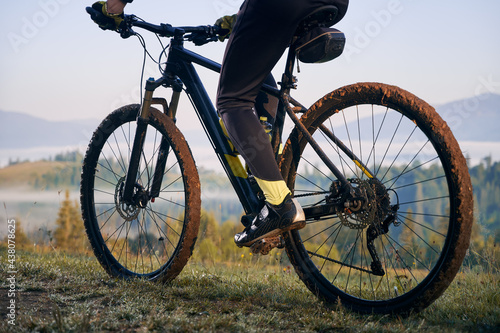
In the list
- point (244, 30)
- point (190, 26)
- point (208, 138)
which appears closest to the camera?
point (244, 30)

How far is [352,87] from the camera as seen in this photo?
2756mm

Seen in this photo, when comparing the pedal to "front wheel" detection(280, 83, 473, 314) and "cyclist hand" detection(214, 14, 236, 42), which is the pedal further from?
"cyclist hand" detection(214, 14, 236, 42)

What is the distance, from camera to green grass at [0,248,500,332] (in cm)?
239

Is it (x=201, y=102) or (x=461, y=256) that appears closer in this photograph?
(x=461, y=256)

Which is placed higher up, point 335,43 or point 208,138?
point 335,43

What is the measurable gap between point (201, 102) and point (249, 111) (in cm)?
75

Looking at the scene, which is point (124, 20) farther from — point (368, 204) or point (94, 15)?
point (368, 204)

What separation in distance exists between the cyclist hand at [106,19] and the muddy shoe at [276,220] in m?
1.90

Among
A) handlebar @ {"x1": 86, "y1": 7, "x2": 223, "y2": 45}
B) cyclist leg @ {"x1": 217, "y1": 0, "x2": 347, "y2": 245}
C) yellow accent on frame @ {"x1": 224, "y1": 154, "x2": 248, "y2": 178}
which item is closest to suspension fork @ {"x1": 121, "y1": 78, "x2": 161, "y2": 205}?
handlebar @ {"x1": 86, "y1": 7, "x2": 223, "y2": 45}

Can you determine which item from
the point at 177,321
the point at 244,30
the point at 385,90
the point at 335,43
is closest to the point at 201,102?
the point at 244,30

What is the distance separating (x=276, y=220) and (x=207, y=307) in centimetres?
71

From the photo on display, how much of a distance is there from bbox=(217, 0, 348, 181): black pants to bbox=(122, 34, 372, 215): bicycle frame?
0.27m

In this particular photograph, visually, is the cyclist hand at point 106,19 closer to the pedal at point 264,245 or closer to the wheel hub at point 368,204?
the pedal at point 264,245

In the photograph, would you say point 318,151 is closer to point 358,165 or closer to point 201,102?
point 358,165
